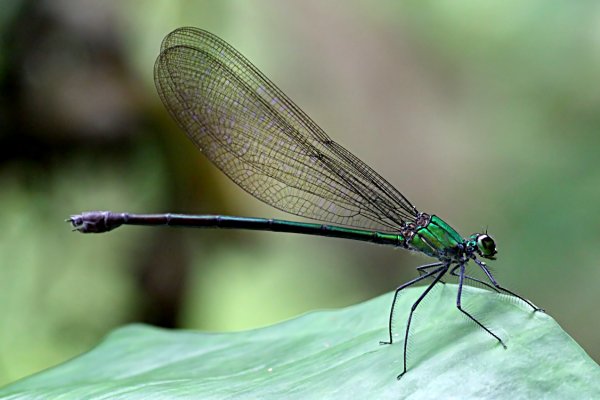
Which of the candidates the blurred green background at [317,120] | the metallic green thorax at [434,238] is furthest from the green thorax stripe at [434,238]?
the blurred green background at [317,120]

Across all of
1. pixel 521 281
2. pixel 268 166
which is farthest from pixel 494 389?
pixel 521 281

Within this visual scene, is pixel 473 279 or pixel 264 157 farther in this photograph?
pixel 264 157

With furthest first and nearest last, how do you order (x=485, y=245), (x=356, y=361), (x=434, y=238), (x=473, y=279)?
(x=434, y=238)
(x=485, y=245)
(x=473, y=279)
(x=356, y=361)

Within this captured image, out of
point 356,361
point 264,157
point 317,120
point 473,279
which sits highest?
point 317,120

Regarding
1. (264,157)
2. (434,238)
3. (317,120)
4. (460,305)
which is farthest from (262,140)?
(317,120)

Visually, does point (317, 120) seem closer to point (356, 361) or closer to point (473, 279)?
point (473, 279)

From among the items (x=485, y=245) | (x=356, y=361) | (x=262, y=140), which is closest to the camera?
(x=356, y=361)

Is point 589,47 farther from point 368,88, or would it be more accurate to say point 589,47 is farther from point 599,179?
point 368,88

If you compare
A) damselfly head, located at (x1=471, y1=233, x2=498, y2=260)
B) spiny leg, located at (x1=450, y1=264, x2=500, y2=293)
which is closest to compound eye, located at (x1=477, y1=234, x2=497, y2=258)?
damselfly head, located at (x1=471, y1=233, x2=498, y2=260)
